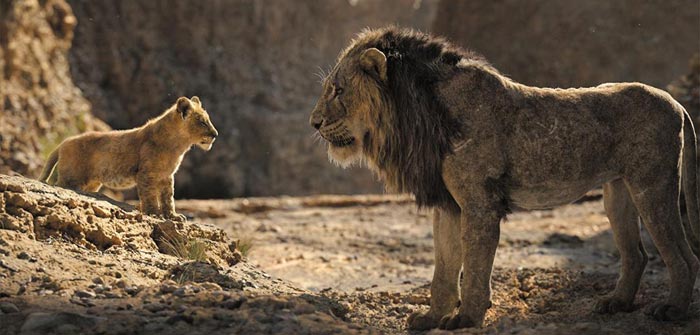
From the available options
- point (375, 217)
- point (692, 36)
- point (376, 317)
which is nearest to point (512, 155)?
point (376, 317)

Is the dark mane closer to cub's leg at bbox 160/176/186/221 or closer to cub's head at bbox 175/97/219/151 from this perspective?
cub's head at bbox 175/97/219/151

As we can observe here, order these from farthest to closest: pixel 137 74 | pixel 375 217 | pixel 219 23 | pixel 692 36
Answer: pixel 219 23 < pixel 137 74 < pixel 692 36 < pixel 375 217

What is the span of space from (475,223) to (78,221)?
105 inches

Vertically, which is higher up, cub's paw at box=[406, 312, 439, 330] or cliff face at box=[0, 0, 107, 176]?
cliff face at box=[0, 0, 107, 176]

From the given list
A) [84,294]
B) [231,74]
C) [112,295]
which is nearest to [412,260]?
[112,295]

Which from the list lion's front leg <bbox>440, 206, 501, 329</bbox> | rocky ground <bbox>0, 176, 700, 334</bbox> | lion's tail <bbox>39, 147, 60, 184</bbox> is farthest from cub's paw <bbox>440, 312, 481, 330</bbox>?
lion's tail <bbox>39, 147, 60, 184</bbox>

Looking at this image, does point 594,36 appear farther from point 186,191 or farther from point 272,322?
point 272,322

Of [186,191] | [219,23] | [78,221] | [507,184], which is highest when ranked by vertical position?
[219,23]

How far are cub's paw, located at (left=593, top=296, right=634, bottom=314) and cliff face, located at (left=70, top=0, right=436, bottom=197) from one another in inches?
678

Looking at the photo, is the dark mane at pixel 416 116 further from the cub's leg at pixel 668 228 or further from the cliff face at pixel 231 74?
the cliff face at pixel 231 74

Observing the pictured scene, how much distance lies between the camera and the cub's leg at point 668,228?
18.2ft

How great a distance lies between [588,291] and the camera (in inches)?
291

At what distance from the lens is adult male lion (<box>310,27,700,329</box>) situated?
209 inches

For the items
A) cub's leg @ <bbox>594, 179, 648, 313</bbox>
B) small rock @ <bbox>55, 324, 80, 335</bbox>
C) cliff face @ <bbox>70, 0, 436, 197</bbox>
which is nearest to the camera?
small rock @ <bbox>55, 324, 80, 335</bbox>
